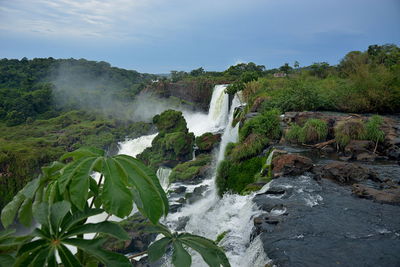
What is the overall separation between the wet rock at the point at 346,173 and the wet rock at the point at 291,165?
325 mm

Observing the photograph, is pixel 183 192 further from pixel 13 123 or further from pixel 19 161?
pixel 13 123

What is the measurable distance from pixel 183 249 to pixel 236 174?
7.68 metres

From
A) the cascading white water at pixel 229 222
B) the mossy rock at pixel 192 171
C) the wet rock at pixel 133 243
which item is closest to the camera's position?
the cascading white water at pixel 229 222

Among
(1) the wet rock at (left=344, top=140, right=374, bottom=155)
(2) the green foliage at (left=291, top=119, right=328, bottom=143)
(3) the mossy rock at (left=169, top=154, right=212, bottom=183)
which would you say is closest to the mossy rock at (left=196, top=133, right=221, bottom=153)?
(3) the mossy rock at (left=169, top=154, right=212, bottom=183)

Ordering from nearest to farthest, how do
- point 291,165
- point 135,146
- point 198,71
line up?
point 291,165
point 135,146
point 198,71

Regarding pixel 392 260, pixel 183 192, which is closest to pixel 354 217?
pixel 392 260

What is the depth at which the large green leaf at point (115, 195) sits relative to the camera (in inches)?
47.4

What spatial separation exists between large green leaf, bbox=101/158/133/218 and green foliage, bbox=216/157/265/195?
7.16 m

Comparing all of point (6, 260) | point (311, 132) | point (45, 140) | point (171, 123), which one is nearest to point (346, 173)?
point (311, 132)

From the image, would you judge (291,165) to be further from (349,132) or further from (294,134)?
(349,132)

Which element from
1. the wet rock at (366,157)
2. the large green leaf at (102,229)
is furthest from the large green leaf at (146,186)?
the wet rock at (366,157)

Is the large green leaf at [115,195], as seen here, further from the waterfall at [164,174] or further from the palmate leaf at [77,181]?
the waterfall at [164,174]

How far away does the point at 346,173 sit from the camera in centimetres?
684

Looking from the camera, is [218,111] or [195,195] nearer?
[195,195]
